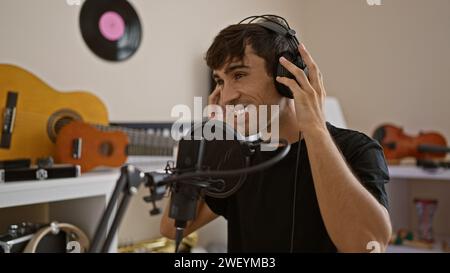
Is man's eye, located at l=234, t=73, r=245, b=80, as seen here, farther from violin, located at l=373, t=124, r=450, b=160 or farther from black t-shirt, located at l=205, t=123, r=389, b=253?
violin, located at l=373, t=124, r=450, b=160

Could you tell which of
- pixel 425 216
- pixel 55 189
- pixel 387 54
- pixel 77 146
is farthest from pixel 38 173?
pixel 425 216

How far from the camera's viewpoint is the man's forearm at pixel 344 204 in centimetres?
53

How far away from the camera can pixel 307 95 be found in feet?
1.83

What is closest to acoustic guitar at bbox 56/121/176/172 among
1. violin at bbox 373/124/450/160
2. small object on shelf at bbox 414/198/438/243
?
small object on shelf at bbox 414/198/438/243

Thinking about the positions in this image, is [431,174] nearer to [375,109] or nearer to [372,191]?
[375,109]

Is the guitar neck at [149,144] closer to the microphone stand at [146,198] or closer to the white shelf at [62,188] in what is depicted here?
the white shelf at [62,188]

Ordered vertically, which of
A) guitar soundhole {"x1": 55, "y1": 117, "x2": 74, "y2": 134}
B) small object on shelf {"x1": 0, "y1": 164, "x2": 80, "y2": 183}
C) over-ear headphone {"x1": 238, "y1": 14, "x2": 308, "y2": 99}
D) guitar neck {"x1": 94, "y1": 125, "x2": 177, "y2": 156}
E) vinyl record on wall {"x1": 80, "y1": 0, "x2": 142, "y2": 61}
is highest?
vinyl record on wall {"x1": 80, "y1": 0, "x2": 142, "y2": 61}

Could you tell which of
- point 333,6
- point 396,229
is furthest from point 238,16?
point 396,229

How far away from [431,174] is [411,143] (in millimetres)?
366

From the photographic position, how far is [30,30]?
3.38 feet

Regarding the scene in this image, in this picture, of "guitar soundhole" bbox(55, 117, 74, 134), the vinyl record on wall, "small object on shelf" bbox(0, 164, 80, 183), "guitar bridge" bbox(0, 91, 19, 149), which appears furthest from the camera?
the vinyl record on wall

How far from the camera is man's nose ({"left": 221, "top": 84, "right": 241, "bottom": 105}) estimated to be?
0.62 meters

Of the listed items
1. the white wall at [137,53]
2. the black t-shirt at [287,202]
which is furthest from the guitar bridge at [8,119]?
the black t-shirt at [287,202]

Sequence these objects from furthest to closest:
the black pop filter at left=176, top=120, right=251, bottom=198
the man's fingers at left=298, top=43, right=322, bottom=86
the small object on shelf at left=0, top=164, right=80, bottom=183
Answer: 1. the small object on shelf at left=0, top=164, right=80, bottom=183
2. the man's fingers at left=298, top=43, right=322, bottom=86
3. the black pop filter at left=176, top=120, right=251, bottom=198
